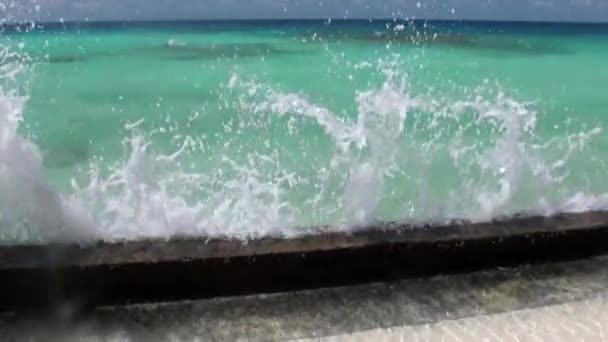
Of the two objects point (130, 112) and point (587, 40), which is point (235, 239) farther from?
point (587, 40)

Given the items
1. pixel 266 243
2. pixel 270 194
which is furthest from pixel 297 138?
pixel 266 243

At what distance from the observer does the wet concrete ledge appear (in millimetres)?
2447

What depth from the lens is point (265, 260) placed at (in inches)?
102

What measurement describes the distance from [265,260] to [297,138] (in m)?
4.95

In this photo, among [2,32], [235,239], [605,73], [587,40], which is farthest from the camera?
[2,32]

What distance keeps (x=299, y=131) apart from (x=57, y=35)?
3312cm

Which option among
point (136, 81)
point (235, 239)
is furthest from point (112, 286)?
point (136, 81)

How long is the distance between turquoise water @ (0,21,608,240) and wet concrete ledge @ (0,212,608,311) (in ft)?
0.70

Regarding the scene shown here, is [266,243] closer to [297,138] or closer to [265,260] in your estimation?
[265,260]

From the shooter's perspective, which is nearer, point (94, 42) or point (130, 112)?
point (130, 112)

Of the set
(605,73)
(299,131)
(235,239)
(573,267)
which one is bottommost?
(605,73)

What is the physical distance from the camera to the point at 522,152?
3.85m

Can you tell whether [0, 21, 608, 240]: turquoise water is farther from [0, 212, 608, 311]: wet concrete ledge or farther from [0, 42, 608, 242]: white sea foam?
[0, 212, 608, 311]: wet concrete ledge

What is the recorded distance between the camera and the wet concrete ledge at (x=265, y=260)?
2447 mm
